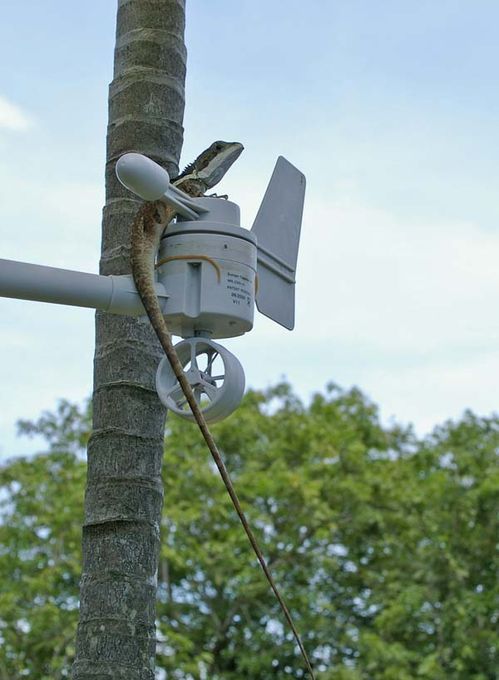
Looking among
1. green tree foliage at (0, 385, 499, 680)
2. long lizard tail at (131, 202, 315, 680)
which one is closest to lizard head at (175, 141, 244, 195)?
long lizard tail at (131, 202, 315, 680)

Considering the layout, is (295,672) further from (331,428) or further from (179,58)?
(179,58)

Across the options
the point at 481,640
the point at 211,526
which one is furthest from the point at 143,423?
the point at 211,526

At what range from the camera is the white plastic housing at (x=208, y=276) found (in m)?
2.33

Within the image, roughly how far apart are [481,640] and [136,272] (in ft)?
39.7

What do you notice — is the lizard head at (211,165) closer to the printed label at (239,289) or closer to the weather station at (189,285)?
the weather station at (189,285)

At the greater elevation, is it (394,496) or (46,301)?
(394,496)

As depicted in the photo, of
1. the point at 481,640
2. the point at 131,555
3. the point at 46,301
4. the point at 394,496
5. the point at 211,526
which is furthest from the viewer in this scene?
the point at 394,496

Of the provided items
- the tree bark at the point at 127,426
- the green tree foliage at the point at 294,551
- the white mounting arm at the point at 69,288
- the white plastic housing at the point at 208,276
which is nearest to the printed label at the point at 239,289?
the white plastic housing at the point at 208,276

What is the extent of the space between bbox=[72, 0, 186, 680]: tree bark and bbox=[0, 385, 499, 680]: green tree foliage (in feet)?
34.0

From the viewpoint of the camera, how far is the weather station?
218 centimetres

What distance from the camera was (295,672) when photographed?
1606 centimetres

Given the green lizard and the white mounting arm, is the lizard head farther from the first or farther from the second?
the white mounting arm

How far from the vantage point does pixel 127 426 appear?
294 cm

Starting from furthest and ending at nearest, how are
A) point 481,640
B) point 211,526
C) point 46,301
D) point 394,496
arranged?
point 394,496, point 211,526, point 481,640, point 46,301
